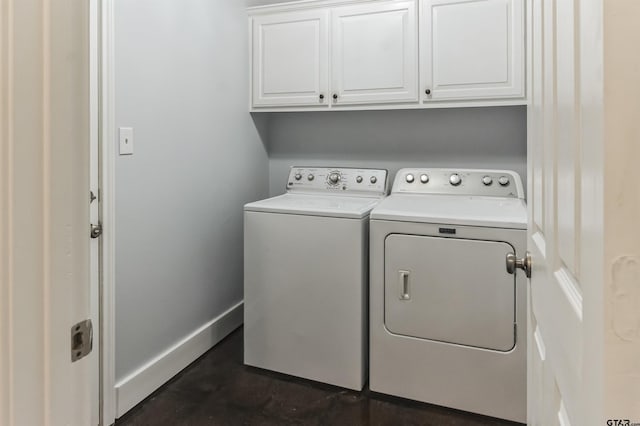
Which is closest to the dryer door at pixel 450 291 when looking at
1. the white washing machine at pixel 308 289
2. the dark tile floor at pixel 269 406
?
the white washing machine at pixel 308 289

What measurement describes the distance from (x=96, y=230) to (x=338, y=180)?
149cm

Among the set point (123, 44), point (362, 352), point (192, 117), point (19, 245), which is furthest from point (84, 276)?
point (192, 117)

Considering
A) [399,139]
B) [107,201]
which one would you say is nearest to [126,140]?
[107,201]

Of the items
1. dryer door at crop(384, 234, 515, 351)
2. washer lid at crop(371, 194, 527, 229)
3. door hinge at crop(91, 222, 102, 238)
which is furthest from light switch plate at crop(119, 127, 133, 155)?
dryer door at crop(384, 234, 515, 351)

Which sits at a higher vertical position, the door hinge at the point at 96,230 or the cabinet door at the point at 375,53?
the cabinet door at the point at 375,53

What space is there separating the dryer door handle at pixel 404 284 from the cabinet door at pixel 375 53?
3.53 ft

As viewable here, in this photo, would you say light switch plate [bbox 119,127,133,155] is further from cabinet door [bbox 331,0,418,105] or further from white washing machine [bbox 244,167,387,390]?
cabinet door [bbox 331,0,418,105]

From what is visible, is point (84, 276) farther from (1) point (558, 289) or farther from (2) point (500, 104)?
(2) point (500, 104)

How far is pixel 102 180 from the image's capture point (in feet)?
5.87

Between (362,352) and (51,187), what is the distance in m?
1.85

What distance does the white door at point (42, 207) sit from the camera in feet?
1.58

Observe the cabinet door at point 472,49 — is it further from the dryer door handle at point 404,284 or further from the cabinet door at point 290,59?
the dryer door handle at point 404,284

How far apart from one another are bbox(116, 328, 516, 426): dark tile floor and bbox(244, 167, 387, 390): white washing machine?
0.09 m

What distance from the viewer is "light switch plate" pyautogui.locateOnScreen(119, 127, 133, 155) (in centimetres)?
187
